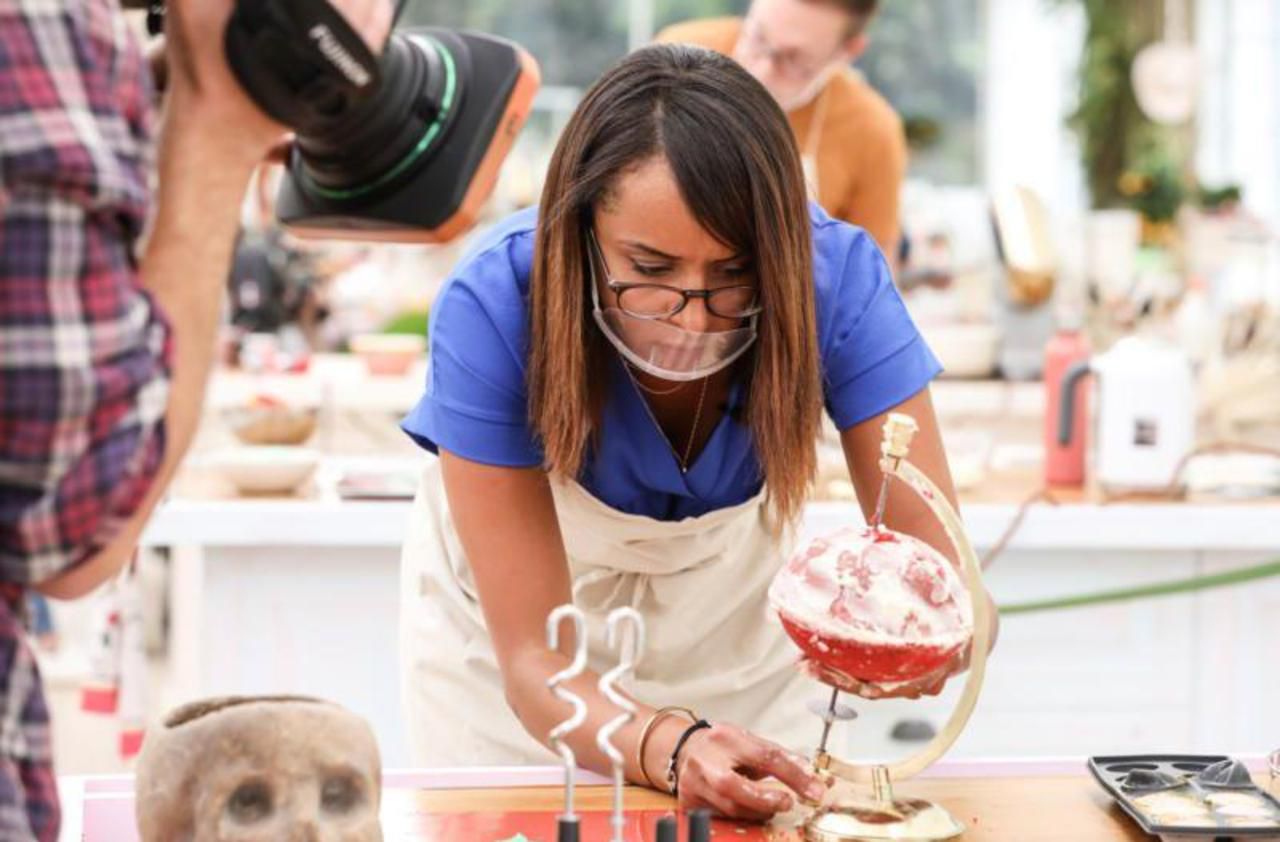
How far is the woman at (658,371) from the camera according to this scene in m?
1.52

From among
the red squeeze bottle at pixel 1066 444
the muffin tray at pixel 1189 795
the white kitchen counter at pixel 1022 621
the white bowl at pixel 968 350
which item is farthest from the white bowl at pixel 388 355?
the muffin tray at pixel 1189 795

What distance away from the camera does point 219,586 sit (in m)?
2.80

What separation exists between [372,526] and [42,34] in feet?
6.21

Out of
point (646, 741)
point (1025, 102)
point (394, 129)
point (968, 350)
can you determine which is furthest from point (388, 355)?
point (1025, 102)

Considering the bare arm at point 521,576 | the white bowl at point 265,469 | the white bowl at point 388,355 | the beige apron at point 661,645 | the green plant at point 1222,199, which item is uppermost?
the bare arm at point 521,576

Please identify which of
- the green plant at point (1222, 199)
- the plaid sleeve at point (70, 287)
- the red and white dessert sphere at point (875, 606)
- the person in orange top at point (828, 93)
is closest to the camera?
the plaid sleeve at point (70, 287)

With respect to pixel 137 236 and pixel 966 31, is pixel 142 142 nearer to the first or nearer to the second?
pixel 137 236

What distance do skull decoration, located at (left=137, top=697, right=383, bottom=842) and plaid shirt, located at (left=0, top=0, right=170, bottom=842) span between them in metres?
0.18

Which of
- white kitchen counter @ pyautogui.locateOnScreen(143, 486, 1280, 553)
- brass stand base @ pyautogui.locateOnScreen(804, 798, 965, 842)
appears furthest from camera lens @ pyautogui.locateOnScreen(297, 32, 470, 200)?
white kitchen counter @ pyautogui.locateOnScreen(143, 486, 1280, 553)

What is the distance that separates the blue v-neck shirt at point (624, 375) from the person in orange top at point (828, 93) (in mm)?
1344

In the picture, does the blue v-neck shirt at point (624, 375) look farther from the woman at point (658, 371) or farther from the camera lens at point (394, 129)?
the camera lens at point (394, 129)

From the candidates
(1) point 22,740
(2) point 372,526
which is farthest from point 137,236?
(2) point 372,526

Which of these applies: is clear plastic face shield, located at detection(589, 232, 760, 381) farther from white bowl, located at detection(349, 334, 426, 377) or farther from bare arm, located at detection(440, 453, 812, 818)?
white bowl, located at detection(349, 334, 426, 377)

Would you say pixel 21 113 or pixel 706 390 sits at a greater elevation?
pixel 21 113
